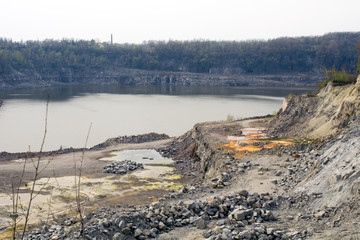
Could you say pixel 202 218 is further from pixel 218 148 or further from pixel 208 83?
pixel 208 83

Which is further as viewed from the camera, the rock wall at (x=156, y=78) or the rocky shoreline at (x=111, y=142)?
the rock wall at (x=156, y=78)

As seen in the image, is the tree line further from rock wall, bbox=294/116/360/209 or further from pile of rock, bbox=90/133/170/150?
rock wall, bbox=294/116/360/209

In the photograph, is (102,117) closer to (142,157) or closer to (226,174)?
(142,157)

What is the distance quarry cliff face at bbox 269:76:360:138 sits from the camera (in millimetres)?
27905

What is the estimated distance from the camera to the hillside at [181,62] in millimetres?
134250

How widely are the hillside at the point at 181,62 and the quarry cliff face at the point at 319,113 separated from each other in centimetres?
9780

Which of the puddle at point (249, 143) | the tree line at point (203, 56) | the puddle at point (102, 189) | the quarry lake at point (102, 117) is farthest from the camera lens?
the tree line at point (203, 56)

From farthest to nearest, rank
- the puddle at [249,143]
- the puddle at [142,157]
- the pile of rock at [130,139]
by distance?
the pile of rock at [130,139] → the puddle at [142,157] → the puddle at [249,143]

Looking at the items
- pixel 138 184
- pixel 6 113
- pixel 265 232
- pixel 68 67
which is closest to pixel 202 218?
pixel 265 232

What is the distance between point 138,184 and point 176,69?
434 ft

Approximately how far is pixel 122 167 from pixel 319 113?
18041 mm

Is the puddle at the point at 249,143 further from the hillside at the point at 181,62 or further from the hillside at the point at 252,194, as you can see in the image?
the hillside at the point at 181,62

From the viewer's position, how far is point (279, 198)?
1492cm

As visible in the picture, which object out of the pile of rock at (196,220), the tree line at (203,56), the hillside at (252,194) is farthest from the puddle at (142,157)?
the tree line at (203,56)
